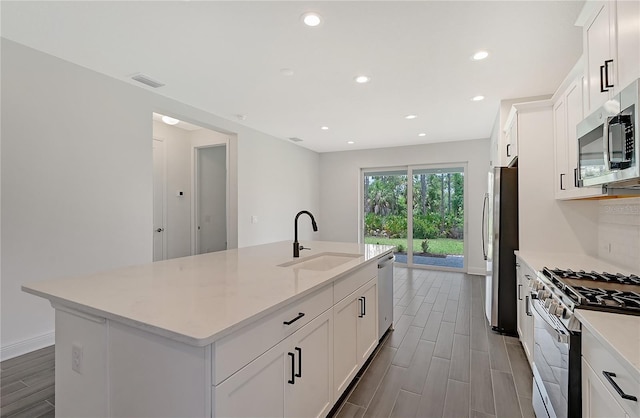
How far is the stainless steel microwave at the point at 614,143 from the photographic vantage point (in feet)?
4.24

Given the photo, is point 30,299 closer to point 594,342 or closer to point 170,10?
point 170,10

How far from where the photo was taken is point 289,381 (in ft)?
4.41

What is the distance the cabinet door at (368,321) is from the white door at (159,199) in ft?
12.8

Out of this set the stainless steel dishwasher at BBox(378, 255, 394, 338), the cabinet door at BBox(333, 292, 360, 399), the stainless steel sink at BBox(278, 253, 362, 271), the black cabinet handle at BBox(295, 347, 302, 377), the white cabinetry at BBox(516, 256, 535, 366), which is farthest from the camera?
the stainless steel dishwasher at BBox(378, 255, 394, 338)

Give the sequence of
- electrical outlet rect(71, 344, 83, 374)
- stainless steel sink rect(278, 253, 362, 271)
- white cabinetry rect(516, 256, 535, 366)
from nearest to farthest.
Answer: electrical outlet rect(71, 344, 83, 374), white cabinetry rect(516, 256, 535, 366), stainless steel sink rect(278, 253, 362, 271)

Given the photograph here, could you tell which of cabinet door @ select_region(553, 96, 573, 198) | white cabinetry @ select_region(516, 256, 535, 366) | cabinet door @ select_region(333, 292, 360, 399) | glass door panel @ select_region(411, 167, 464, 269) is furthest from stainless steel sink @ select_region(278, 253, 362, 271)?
glass door panel @ select_region(411, 167, 464, 269)

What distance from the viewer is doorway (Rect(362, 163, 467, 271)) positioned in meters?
6.14

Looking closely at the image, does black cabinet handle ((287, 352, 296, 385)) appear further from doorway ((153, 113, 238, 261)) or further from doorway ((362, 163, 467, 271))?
doorway ((362, 163, 467, 271))

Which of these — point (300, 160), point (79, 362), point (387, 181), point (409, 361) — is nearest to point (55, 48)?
point (79, 362)

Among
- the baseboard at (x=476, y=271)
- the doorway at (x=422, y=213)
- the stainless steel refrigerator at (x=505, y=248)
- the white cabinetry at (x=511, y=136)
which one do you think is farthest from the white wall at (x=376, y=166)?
the stainless steel refrigerator at (x=505, y=248)

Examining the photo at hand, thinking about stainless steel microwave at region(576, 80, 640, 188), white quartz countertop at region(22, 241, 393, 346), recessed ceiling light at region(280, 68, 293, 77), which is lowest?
white quartz countertop at region(22, 241, 393, 346)

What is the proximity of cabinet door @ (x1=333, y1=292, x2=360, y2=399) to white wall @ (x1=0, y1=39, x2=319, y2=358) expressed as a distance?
2676 millimetres

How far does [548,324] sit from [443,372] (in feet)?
3.34

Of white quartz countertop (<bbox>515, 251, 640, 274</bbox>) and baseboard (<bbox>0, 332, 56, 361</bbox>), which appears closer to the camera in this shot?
white quartz countertop (<bbox>515, 251, 640, 274</bbox>)
